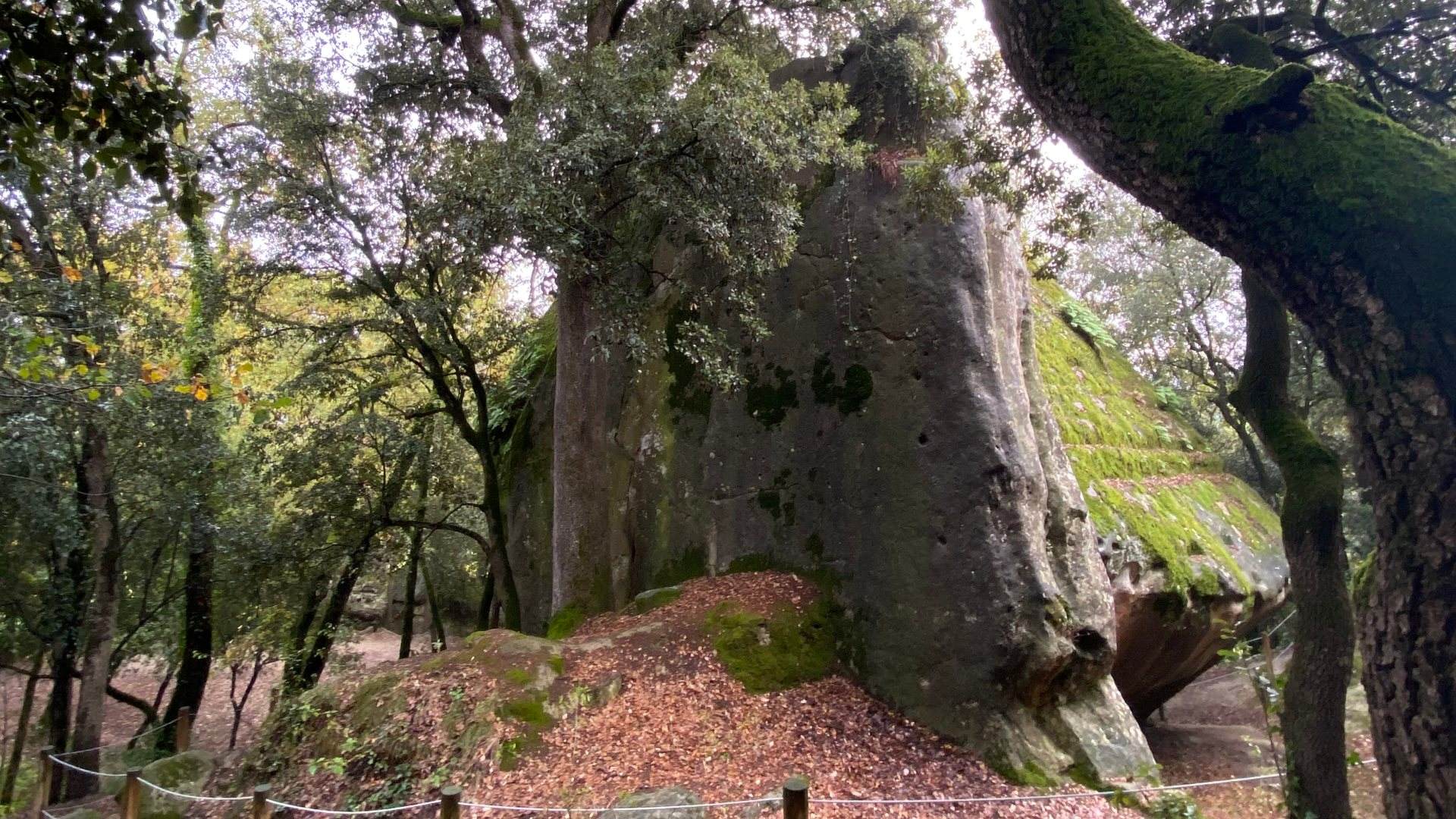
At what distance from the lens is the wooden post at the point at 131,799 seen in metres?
6.32

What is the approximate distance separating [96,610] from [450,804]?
28.5 ft

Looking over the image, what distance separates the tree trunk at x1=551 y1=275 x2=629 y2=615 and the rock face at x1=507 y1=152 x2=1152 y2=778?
0.22 meters

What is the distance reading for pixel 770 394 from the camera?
9094 millimetres

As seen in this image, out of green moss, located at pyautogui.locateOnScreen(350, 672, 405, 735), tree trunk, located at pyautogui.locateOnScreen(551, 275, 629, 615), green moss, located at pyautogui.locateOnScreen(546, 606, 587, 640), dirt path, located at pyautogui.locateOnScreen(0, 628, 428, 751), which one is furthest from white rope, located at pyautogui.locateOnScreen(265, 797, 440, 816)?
dirt path, located at pyautogui.locateOnScreen(0, 628, 428, 751)

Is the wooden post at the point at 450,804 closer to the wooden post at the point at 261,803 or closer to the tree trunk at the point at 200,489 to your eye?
the wooden post at the point at 261,803

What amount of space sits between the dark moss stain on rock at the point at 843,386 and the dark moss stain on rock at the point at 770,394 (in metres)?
0.30

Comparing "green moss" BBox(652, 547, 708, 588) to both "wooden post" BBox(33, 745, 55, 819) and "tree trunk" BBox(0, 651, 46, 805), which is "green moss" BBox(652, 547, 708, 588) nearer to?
"wooden post" BBox(33, 745, 55, 819)

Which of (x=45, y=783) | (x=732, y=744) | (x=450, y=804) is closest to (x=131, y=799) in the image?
(x=45, y=783)

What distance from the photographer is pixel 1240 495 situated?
1203 cm

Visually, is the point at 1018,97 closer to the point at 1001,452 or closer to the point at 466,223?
the point at 1001,452

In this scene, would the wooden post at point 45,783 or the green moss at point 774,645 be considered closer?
the green moss at point 774,645

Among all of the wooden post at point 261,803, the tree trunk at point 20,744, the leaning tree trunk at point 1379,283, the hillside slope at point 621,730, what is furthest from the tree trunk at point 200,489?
the leaning tree trunk at point 1379,283

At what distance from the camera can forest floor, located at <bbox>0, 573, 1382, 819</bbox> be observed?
5.94 meters

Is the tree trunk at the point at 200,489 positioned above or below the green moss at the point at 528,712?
above
